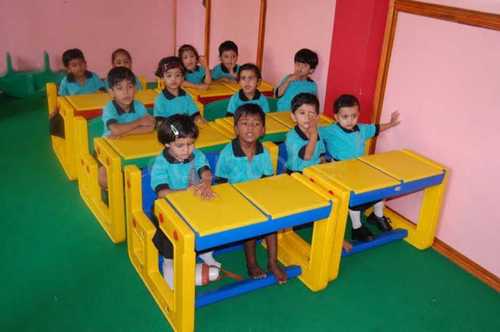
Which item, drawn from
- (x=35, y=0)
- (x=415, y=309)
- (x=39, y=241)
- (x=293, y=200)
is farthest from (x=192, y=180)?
(x=35, y=0)

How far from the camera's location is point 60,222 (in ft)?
13.5

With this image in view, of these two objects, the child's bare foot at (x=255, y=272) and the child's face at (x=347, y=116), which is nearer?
the child's bare foot at (x=255, y=272)

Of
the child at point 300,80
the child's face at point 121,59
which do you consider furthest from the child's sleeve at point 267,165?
the child's face at point 121,59

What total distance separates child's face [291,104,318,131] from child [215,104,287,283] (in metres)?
0.38

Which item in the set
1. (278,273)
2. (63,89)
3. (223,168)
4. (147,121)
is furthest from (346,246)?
(63,89)

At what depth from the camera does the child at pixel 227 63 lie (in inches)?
221

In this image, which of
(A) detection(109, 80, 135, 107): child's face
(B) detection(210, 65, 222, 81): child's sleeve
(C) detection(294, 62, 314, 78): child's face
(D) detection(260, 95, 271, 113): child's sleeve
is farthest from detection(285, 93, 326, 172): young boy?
(B) detection(210, 65, 222, 81): child's sleeve

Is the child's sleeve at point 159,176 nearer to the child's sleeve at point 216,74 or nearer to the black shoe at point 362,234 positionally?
the black shoe at point 362,234

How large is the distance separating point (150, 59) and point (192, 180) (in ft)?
16.5

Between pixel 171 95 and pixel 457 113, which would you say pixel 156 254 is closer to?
pixel 171 95

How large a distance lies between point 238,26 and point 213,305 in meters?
3.91

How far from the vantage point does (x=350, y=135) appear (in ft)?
13.2

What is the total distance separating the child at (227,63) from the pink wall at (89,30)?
252 centimetres

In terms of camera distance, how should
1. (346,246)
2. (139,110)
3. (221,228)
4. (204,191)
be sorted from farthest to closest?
(139,110), (346,246), (204,191), (221,228)
